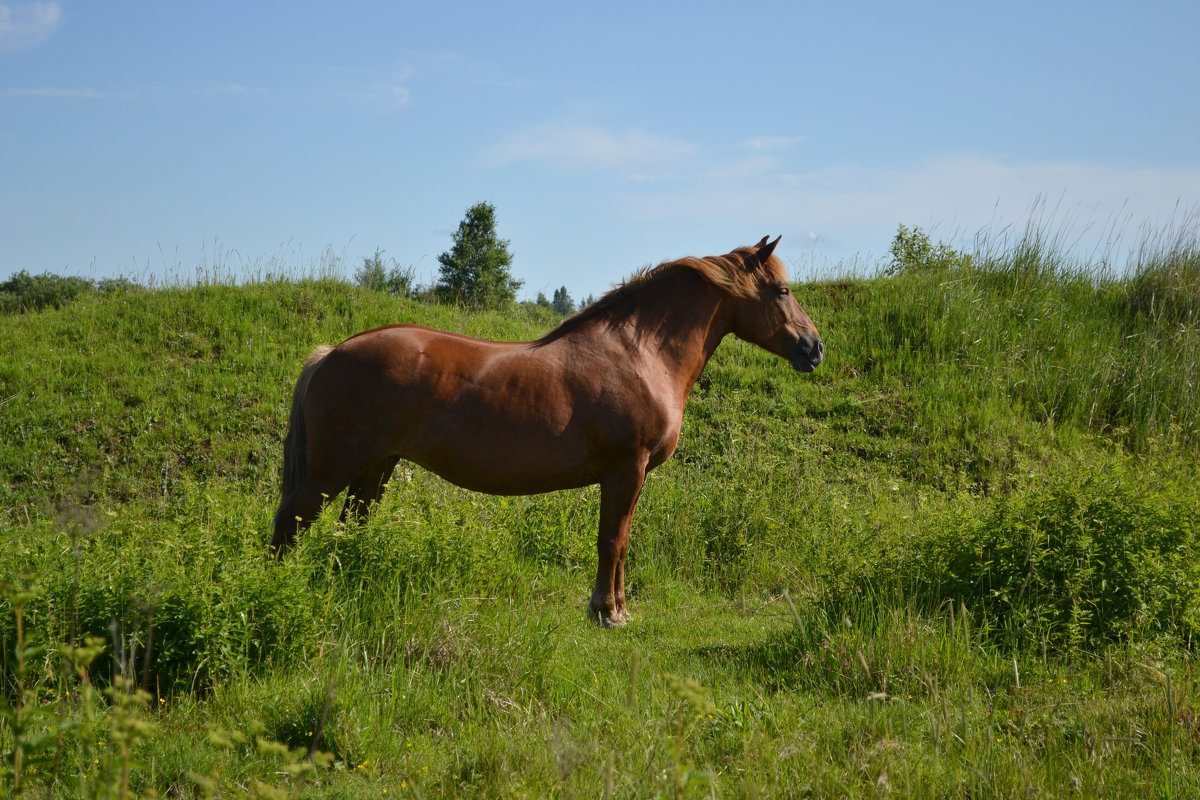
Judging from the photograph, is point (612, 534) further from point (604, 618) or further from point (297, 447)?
point (297, 447)

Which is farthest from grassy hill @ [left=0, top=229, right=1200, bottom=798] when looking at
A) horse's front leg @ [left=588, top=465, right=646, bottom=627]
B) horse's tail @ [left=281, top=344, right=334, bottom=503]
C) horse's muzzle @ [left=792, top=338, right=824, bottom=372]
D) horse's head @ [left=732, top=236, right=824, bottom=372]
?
horse's head @ [left=732, top=236, right=824, bottom=372]

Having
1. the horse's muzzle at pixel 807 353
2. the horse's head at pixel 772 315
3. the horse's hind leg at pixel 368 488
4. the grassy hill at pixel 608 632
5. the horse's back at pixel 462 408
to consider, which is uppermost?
the horse's head at pixel 772 315

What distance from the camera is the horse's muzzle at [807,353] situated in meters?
5.92

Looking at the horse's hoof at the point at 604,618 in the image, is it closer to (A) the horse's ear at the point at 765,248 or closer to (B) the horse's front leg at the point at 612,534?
(B) the horse's front leg at the point at 612,534

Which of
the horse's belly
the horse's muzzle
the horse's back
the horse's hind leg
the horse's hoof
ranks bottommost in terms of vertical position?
the horse's hoof

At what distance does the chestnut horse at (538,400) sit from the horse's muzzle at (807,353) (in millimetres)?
270

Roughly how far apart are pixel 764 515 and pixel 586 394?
8.72ft

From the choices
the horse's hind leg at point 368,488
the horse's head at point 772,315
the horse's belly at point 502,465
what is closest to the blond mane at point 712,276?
the horse's head at point 772,315

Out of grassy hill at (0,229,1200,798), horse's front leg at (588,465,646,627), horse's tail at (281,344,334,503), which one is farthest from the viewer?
horse's front leg at (588,465,646,627)

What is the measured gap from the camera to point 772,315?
5.85 metres

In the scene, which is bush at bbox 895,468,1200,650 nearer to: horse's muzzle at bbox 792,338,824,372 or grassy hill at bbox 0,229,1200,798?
grassy hill at bbox 0,229,1200,798

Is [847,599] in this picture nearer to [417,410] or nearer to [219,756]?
[417,410]

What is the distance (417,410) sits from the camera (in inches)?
195

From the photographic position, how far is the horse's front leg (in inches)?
209
